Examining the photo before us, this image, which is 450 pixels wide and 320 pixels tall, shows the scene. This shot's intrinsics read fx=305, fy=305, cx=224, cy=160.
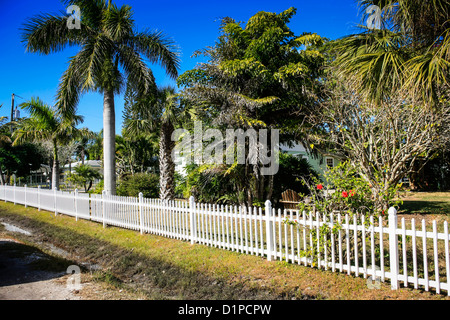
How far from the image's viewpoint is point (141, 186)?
16.9 metres

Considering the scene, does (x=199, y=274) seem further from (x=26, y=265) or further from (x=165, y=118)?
(x=165, y=118)

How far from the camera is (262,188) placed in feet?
36.9

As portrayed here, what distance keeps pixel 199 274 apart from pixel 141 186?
39.2 feet

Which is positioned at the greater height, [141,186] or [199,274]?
[141,186]

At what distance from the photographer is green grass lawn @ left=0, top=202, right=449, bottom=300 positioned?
15.2 feet

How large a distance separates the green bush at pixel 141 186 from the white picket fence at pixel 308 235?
15.8 ft

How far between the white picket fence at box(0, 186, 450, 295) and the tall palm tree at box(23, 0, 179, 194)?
310 cm

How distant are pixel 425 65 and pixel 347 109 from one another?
5720mm

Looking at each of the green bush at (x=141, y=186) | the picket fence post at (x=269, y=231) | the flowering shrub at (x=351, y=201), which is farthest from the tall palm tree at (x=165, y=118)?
the flowering shrub at (x=351, y=201)

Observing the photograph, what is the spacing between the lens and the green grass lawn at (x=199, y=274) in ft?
15.2

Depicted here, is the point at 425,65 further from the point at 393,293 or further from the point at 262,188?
the point at 262,188

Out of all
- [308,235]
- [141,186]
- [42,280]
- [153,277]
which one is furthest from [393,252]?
[141,186]

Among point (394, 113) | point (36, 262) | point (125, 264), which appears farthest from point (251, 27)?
point (36, 262)

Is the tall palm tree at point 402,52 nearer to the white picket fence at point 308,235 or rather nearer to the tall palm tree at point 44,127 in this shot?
the white picket fence at point 308,235
